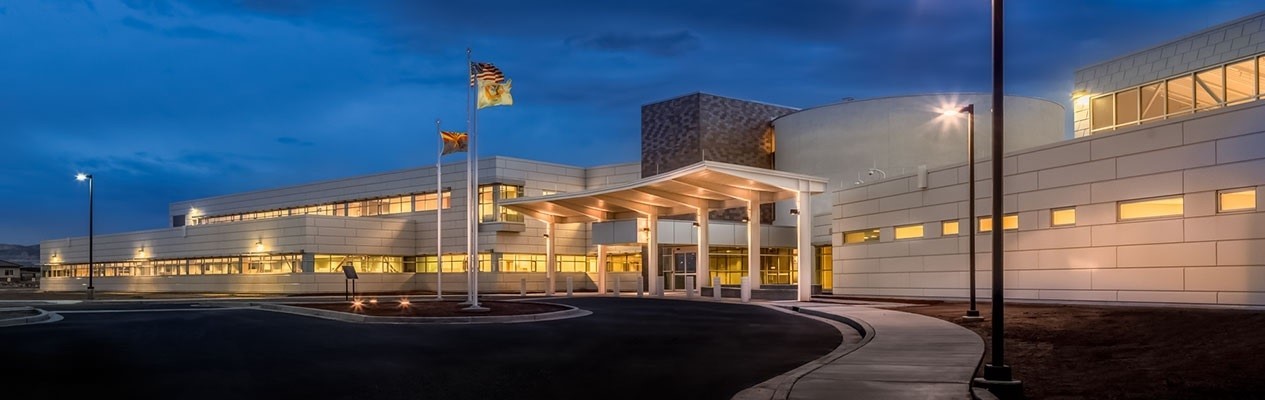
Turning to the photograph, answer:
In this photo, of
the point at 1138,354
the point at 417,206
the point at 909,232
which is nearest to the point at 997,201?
the point at 1138,354

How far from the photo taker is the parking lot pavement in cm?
1131

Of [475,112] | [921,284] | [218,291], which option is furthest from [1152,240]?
[218,291]

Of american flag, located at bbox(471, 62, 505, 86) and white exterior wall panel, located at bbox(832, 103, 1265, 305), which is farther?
american flag, located at bbox(471, 62, 505, 86)

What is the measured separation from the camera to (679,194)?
4353cm

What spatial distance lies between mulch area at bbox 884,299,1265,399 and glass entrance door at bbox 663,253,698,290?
34124mm

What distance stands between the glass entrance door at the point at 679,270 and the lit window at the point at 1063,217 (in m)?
28.4

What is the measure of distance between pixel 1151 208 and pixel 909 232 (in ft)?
38.6

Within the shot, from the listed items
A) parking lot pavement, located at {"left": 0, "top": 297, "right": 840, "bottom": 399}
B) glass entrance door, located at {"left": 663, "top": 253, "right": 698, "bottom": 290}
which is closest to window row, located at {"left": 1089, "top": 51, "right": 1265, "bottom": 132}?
parking lot pavement, located at {"left": 0, "top": 297, "right": 840, "bottom": 399}

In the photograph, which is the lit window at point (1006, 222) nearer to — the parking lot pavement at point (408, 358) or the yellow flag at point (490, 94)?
the parking lot pavement at point (408, 358)

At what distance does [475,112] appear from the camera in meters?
31.6

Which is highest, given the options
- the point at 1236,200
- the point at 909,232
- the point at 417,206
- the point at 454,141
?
the point at 454,141

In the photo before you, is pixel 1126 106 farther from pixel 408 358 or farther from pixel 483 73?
pixel 408 358

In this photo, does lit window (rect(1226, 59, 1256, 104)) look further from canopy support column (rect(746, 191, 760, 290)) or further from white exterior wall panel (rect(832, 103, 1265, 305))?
canopy support column (rect(746, 191, 760, 290))

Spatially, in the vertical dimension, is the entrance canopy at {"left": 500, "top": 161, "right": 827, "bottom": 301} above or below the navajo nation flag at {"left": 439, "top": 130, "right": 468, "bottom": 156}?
below
